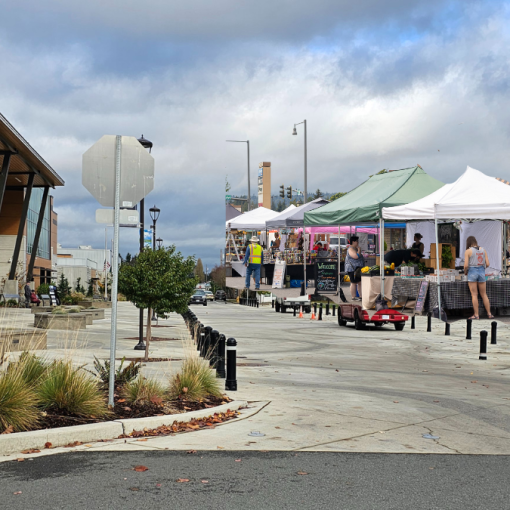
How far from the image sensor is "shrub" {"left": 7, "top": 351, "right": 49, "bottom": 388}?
7.74m

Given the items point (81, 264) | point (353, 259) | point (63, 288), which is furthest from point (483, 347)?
point (81, 264)

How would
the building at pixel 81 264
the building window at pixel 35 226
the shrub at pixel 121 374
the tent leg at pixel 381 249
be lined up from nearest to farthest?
1. the shrub at pixel 121 374
2. the tent leg at pixel 381 249
3. the building window at pixel 35 226
4. the building at pixel 81 264

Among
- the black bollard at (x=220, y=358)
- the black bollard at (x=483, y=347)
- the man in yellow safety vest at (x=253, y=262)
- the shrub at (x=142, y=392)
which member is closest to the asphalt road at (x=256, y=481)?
the shrub at (x=142, y=392)

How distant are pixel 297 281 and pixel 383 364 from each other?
1398 centimetres

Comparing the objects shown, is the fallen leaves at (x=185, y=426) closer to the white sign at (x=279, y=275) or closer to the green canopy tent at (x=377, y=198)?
the green canopy tent at (x=377, y=198)

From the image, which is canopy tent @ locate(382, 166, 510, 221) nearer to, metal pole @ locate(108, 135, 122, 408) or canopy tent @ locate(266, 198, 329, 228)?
canopy tent @ locate(266, 198, 329, 228)

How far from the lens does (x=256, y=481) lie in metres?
5.55

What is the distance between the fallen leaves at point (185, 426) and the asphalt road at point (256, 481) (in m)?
0.90

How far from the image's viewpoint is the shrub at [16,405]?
682 cm

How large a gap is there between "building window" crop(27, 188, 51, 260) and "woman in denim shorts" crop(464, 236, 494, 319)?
6244cm

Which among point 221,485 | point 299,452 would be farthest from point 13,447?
point 299,452

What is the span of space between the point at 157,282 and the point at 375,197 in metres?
A: 8.51

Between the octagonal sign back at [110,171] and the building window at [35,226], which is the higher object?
the building window at [35,226]

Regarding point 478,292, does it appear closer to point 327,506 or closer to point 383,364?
point 383,364
